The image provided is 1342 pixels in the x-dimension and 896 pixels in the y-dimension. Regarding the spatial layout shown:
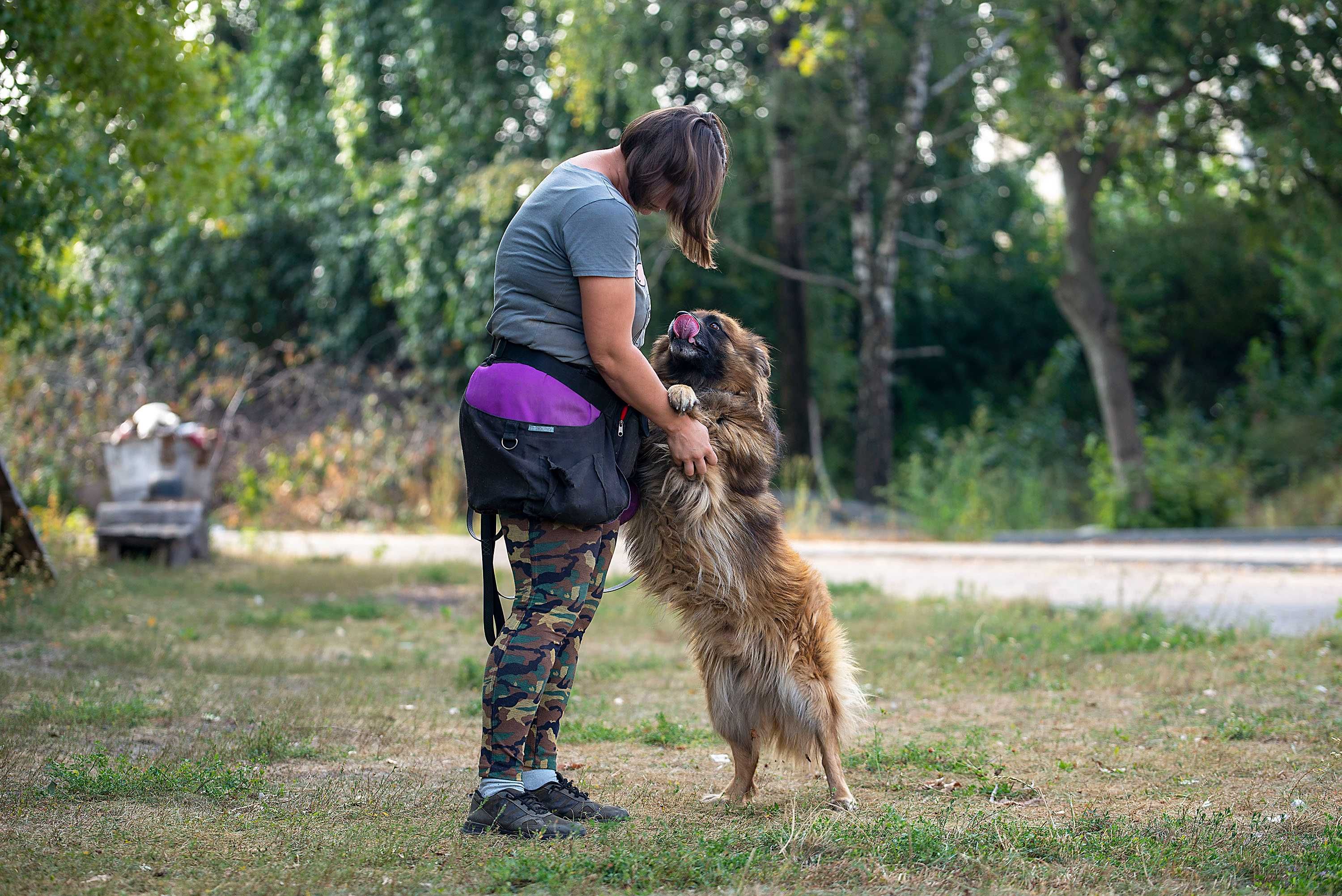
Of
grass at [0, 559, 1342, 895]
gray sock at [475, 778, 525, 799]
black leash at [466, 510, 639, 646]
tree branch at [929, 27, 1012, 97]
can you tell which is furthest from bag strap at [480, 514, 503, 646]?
tree branch at [929, 27, 1012, 97]

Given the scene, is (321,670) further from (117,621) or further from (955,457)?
(955,457)

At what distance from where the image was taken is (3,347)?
1256cm

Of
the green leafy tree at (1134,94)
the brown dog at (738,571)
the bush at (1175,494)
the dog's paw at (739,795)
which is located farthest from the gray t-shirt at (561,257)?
the bush at (1175,494)

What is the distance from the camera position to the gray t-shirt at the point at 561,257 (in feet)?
10.8

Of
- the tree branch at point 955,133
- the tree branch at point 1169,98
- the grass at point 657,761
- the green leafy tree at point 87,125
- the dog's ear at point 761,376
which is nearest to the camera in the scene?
the grass at point 657,761

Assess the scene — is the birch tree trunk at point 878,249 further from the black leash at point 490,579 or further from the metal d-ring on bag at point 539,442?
the metal d-ring on bag at point 539,442

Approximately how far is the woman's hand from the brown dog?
0.08 meters

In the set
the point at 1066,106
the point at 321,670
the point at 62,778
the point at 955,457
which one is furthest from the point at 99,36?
the point at 955,457

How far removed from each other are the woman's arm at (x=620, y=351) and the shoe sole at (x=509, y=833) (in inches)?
46.0

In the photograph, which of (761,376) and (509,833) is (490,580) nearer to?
(509,833)

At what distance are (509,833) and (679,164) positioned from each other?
193 centimetres

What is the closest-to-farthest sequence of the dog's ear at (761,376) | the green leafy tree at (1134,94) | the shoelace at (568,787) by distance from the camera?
the shoelace at (568,787) < the dog's ear at (761,376) < the green leafy tree at (1134,94)

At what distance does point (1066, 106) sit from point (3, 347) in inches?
466

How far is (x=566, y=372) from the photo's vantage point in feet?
11.1
